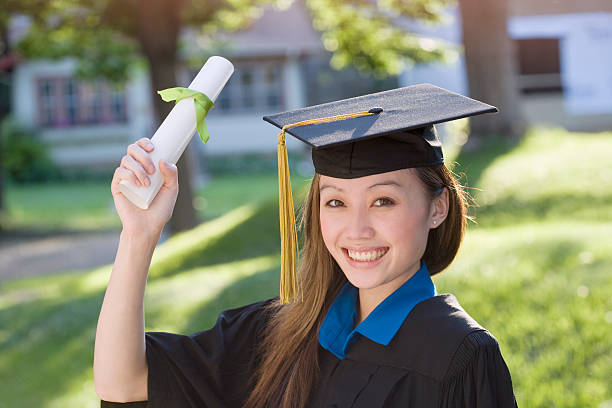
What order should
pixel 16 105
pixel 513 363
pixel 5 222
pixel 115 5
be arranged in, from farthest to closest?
pixel 16 105 → pixel 5 222 → pixel 115 5 → pixel 513 363

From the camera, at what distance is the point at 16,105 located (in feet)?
73.0

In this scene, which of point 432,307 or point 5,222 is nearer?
point 432,307

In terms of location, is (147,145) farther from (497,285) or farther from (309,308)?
(497,285)

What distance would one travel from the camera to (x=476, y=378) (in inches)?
65.1

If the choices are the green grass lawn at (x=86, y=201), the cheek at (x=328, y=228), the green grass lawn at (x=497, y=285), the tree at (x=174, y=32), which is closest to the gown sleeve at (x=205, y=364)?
the cheek at (x=328, y=228)

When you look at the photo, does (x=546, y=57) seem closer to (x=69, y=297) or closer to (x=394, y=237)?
(x=69, y=297)

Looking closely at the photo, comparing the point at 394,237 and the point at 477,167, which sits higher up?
the point at 394,237

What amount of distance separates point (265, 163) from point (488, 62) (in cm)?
1199

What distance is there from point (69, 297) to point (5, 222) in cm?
748

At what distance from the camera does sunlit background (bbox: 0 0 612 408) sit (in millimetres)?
4797

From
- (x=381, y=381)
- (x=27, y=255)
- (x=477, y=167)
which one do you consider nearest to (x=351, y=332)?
(x=381, y=381)

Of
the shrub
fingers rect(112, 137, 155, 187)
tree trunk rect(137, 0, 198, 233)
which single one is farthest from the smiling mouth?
the shrub

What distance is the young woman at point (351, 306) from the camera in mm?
1730

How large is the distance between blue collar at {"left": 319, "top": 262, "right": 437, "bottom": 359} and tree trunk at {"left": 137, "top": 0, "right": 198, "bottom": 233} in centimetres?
798
